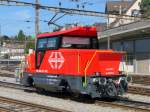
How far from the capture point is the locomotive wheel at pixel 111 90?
16927 millimetres

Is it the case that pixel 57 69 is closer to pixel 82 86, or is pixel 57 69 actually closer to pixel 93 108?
pixel 82 86

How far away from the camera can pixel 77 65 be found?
16.9m

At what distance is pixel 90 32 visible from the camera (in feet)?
61.7

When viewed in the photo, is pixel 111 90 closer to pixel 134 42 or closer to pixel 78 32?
pixel 78 32

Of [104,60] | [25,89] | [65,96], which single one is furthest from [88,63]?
[25,89]

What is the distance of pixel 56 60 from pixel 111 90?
2.85 meters

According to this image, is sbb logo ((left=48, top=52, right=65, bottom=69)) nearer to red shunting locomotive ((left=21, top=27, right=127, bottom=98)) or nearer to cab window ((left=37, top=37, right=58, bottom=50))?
red shunting locomotive ((left=21, top=27, right=127, bottom=98))

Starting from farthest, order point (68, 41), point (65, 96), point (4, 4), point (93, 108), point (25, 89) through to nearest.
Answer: point (4, 4), point (25, 89), point (65, 96), point (68, 41), point (93, 108)

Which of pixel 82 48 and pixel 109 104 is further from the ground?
pixel 82 48

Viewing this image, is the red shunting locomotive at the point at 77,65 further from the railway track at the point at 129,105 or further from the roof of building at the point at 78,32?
the railway track at the point at 129,105

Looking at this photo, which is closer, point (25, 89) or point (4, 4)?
point (25, 89)

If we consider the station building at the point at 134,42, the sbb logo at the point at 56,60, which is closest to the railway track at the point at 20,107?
the sbb logo at the point at 56,60

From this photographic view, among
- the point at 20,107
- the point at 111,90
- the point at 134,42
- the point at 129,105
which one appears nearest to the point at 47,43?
the point at 111,90

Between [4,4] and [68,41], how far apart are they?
498 inches
